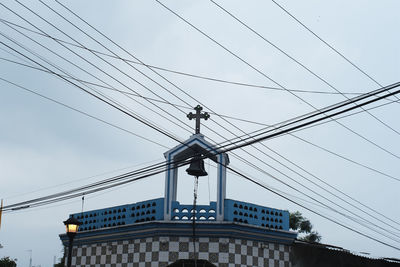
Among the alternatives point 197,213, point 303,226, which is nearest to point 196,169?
point 197,213

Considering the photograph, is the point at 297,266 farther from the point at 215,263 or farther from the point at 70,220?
the point at 70,220

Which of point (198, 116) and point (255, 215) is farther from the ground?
point (198, 116)

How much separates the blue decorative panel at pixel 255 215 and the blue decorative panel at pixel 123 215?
224cm

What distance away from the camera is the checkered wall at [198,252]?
682 inches

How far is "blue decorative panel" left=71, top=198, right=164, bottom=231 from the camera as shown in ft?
59.5

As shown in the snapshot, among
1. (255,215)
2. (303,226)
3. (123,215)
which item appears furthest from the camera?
(303,226)

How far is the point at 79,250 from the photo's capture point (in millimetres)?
19781

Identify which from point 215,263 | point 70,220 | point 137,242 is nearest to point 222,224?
point 215,263

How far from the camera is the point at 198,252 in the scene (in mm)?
17344

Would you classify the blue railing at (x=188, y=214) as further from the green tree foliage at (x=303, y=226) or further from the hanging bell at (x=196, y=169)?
the green tree foliage at (x=303, y=226)

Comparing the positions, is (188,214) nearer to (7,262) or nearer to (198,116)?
(198,116)

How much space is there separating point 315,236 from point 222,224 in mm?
22688

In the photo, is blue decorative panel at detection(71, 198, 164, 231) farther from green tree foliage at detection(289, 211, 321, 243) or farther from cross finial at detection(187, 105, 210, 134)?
green tree foliage at detection(289, 211, 321, 243)

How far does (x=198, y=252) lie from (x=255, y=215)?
7.37 ft
